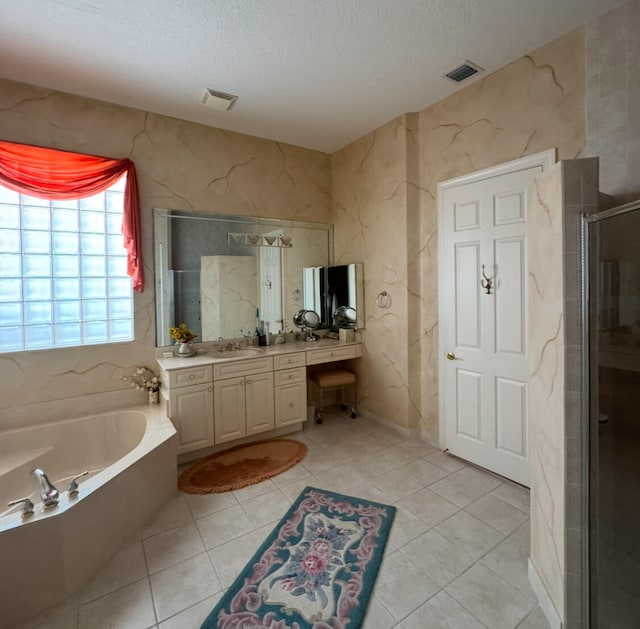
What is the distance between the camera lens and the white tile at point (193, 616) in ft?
4.83

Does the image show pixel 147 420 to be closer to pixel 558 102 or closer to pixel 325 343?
pixel 325 343

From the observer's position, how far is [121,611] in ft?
5.07

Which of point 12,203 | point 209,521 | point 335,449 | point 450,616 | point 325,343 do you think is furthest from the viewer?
point 325,343

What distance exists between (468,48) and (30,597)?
377cm

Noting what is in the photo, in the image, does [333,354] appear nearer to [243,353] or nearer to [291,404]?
[291,404]

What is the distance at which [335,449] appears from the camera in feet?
10.1

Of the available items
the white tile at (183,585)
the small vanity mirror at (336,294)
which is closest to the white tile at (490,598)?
the white tile at (183,585)

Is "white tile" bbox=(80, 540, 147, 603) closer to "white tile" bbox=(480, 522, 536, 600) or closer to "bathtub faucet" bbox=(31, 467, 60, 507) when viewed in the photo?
"bathtub faucet" bbox=(31, 467, 60, 507)

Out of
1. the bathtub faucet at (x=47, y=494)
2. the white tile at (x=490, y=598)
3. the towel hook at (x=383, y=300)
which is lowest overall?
the white tile at (x=490, y=598)

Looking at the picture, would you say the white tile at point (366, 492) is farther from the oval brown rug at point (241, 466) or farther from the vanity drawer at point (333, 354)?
the vanity drawer at point (333, 354)

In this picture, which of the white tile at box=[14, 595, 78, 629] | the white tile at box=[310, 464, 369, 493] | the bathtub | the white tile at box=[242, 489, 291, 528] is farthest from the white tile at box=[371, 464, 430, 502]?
the white tile at box=[14, 595, 78, 629]

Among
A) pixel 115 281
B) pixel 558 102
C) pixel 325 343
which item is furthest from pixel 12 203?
pixel 558 102

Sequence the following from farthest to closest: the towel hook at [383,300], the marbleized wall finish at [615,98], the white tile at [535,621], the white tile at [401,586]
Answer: the towel hook at [383,300], the marbleized wall finish at [615,98], the white tile at [401,586], the white tile at [535,621]

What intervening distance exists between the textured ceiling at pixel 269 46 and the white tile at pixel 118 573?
295 cm
